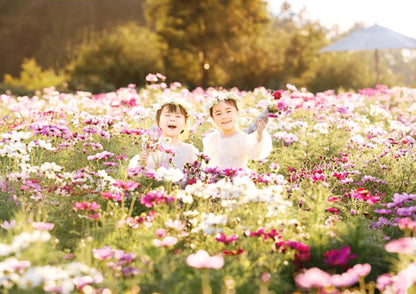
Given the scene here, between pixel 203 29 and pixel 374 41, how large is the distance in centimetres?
802

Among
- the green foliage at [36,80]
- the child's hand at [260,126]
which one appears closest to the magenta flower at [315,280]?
the child's hand at [260,126]

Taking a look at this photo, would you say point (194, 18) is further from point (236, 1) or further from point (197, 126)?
point (197, 126)

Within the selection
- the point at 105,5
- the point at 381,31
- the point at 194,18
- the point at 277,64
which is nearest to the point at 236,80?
the point at 277,64

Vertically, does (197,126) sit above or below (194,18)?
below

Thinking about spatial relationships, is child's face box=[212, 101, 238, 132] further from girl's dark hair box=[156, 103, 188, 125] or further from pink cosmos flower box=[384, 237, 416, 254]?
pink cosmos flower box=[384, 237, 416, 254]

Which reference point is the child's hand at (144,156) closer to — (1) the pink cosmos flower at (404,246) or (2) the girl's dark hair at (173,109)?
(2) the girl's dark hair at (173,109)

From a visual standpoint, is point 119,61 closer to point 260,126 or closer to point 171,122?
point 171,122

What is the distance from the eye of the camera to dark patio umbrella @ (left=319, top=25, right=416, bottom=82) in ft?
42.1

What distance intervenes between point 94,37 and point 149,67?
33.2 ft

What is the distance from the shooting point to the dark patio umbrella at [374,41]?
1284 cm

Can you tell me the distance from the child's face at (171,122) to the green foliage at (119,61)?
1383 centimetres

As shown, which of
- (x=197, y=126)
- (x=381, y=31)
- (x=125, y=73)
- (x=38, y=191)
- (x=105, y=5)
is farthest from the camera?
(x=105, y=5)

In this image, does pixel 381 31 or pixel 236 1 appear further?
pixel 236 1

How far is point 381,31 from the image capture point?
13672 mm
